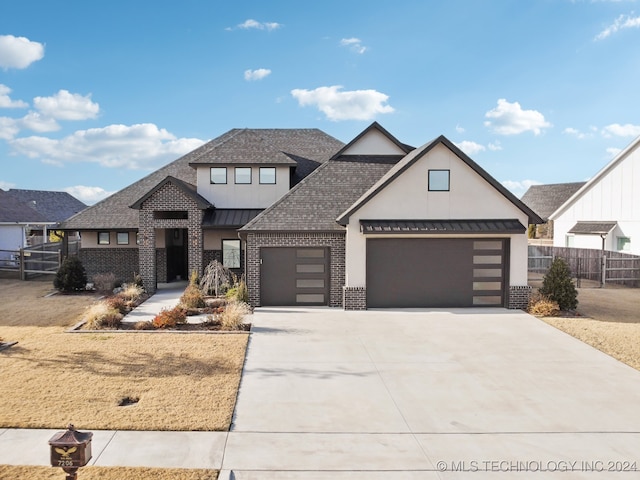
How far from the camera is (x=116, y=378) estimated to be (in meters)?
8.97

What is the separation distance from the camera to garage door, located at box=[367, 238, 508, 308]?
1623 cm

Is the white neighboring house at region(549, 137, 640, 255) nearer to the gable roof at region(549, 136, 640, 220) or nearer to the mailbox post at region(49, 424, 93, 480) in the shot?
the gable roof at region(549, 136, 640, 220)

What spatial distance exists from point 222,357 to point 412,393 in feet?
14.3

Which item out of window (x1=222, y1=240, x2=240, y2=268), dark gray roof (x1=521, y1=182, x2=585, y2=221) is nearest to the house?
window (x1=222, y1=240, x2=240, y2=268)

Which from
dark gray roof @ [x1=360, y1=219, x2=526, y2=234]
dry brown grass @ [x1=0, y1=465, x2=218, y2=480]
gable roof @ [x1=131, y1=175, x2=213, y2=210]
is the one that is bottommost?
dry brown grass @ [x1=0, y1=465, x2=218, y2=480]

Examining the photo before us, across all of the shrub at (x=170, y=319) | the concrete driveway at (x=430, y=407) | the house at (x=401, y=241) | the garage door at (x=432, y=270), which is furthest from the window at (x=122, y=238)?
the garage door at (x=432, y=270)

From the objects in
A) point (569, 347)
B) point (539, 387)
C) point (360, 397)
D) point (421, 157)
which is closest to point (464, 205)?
point (421, 157)

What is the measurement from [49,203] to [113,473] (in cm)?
5247

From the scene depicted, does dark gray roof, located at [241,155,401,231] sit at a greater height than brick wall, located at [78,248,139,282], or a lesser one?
greater

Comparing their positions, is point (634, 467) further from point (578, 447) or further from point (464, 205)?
point (464, 205)

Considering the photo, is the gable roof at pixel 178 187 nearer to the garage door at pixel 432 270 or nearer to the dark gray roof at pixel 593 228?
the garage door at pixel 432 270

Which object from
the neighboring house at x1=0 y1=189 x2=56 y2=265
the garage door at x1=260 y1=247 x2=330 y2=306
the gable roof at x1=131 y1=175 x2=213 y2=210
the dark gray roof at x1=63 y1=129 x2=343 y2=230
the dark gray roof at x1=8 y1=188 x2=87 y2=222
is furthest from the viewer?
the dark gray roof at x1=8 y1=188 x2=87 y2=222

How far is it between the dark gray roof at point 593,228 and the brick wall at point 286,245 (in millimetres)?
19121

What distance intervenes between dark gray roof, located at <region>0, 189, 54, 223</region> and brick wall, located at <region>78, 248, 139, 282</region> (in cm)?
1139
